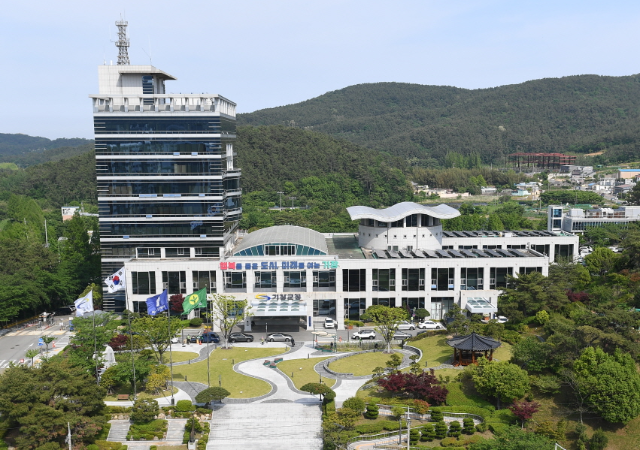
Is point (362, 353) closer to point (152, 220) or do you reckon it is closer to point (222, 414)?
point (222, 414)

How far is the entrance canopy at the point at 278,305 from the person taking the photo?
61781mm

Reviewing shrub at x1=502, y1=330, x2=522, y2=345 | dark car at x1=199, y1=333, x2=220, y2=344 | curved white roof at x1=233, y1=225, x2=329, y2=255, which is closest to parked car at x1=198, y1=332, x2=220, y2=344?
dark car at x1=199, y1=333, x2=220, y2=344

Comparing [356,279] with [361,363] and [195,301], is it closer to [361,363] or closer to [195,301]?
[361,363]

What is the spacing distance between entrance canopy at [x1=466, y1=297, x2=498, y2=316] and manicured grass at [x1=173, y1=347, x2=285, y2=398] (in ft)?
72.9

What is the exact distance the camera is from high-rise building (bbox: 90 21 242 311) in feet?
216

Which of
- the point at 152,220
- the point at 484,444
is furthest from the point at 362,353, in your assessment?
the point at 152,220

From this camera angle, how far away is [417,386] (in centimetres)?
4331

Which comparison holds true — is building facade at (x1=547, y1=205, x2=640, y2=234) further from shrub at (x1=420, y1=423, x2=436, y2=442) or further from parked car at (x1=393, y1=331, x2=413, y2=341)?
shrub at (x1=420, y1=423, x2=436, y2=442)

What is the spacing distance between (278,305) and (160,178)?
800 inches

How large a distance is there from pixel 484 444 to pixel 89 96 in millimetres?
55044

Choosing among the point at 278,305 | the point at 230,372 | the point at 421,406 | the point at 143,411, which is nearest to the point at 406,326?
the point at 278,305

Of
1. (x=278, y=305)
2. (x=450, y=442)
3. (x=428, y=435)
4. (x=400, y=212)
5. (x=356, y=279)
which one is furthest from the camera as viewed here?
(x=400, y=212)

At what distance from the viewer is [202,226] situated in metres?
67.6

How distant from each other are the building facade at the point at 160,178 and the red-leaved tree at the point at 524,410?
3906cm
